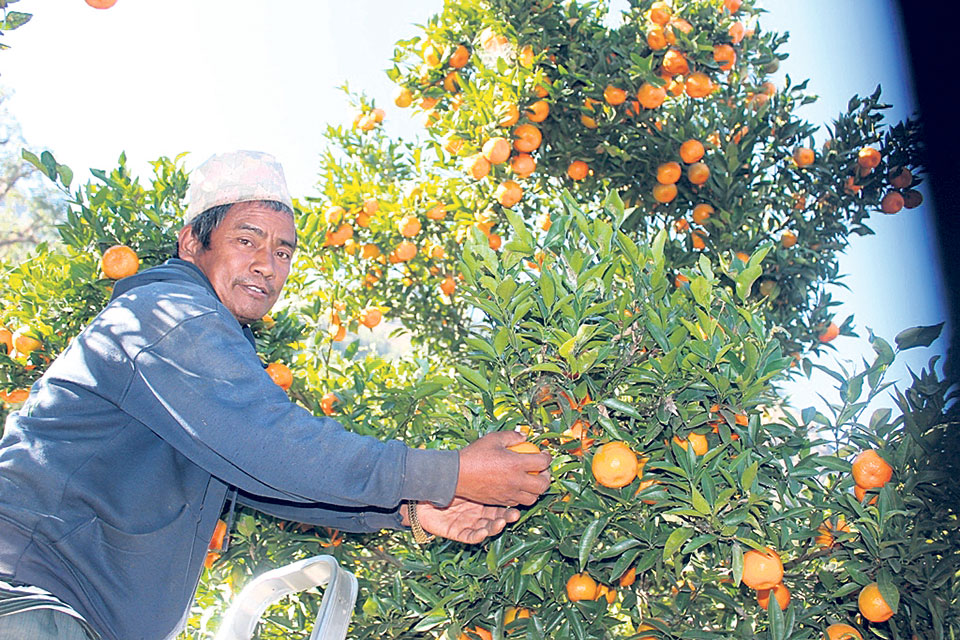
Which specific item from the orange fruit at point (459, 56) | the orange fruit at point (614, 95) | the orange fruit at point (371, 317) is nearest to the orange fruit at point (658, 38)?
the orange fruit at point (614, 95)

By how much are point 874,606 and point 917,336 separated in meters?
0.58

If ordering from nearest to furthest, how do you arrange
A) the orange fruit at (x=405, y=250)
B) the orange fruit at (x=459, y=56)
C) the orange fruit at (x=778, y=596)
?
the orange fruit at (x=778, y=596), the orange fruit at (x=459, y=56), the orange fruit at (x=405, y=250)

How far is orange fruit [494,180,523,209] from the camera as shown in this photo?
3596 mm

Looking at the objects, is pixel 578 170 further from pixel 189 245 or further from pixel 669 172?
pixel 189 245

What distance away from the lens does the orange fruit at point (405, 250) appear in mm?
3980

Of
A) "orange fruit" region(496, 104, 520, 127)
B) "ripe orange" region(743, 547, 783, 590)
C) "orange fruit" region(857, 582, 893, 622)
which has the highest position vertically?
"orange fruit" region(496, 104, 520, 127)

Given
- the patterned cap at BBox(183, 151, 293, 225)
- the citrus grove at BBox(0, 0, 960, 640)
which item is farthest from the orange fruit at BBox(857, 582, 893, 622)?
the patterned cap at BBox(183, 151, 293, 225)

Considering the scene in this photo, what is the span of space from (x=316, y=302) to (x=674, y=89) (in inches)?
75.2

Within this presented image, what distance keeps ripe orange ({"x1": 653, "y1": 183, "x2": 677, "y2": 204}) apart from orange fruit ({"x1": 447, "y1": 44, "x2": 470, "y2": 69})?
110 centimetres

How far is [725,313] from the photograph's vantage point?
192 cm

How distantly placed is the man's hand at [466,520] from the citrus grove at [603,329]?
129 mm

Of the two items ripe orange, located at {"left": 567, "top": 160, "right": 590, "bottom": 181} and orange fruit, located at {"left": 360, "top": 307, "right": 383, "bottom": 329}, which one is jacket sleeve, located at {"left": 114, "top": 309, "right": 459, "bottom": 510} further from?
orange fruit, located at {"left": 360, "top": 307, "right": 383, "bottom": 329}

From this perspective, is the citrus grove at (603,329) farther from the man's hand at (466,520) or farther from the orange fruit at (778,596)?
the man's hand at (466,520)

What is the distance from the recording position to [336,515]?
6.41ft
